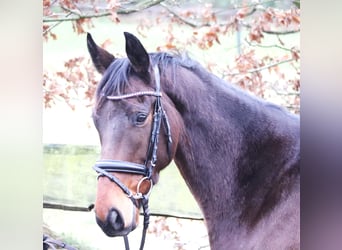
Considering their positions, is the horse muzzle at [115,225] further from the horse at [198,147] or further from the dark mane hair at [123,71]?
the dark mane hair at [123,71]

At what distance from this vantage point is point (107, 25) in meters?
1.78

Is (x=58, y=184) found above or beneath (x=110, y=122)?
beneath

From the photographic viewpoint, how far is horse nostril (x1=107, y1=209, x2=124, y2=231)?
5.42ft

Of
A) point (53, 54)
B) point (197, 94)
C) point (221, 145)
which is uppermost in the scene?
point (53, 54)

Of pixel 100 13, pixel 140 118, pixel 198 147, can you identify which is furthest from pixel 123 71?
pixel 198 147

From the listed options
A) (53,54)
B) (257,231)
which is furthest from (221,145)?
(53,54)

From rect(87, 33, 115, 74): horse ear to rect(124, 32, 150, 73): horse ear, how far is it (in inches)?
3.5

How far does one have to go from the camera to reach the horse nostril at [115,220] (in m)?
1.65

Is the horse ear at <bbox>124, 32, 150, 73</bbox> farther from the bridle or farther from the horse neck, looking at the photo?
the horse neck

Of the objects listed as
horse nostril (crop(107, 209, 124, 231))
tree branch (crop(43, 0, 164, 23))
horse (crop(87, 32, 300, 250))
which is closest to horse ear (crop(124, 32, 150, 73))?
horse (crop(87, 32, 300, 250))

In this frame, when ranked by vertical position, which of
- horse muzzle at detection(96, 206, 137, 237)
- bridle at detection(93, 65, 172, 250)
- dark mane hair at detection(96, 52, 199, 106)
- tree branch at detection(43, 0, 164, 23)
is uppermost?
tree branch at detection(43, 0, 164, 23)

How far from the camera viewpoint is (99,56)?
1751 mm
